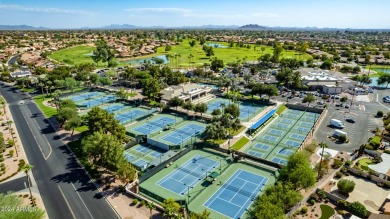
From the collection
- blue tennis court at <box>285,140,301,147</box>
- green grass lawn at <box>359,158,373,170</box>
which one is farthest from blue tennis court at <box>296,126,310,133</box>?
green grass lawn at <box>359,158,373,170</box>

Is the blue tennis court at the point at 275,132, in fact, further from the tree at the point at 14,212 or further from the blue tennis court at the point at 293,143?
the tree at the point at 14,212

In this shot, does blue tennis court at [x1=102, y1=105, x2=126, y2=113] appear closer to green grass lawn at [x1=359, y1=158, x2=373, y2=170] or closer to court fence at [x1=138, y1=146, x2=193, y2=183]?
court fence at [x1=138, y1=146, x2=193, y2=183]

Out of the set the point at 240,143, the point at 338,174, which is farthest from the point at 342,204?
the point at 240,143

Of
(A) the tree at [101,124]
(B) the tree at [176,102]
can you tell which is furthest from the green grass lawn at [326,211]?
(B) the tree at [176,102]

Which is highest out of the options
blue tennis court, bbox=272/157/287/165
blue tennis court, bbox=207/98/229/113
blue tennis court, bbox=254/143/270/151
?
blue tennis court, bbox=207/98/229/113

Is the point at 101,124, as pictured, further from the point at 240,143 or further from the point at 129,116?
the point at 240,143

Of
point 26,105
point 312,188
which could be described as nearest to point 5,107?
point 26,105
